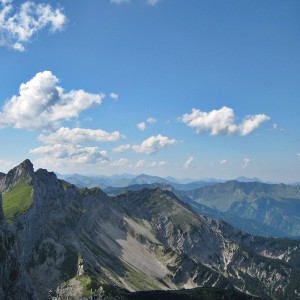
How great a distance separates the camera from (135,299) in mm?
150000

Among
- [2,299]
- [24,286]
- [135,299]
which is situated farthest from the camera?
[135,299]

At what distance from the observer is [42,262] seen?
198500 millimetres

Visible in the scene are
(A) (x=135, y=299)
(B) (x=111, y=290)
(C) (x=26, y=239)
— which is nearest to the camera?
(A) (x=135, y=299)

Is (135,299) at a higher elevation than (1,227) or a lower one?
lower

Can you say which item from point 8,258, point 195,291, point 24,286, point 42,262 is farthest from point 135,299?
point 42,262

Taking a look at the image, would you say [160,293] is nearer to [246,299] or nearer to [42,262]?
[246,299]

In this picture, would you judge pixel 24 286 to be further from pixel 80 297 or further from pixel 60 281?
pixel 60 281

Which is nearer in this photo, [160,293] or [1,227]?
[1,227]

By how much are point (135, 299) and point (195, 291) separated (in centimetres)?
2928

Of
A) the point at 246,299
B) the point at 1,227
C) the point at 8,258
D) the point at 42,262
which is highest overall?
the point at 1,227

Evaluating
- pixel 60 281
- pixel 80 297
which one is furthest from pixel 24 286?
pixel 60 281

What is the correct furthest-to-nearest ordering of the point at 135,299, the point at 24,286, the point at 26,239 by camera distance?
the point at 26,239 < the point at 135,299 < the point at 24,286

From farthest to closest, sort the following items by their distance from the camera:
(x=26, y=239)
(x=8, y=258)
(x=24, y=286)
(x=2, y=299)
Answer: (x=26, y=239), (x=24, y=286), (x=8, y=258), (x=2, y=299)

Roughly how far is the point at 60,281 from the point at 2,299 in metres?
73.6
